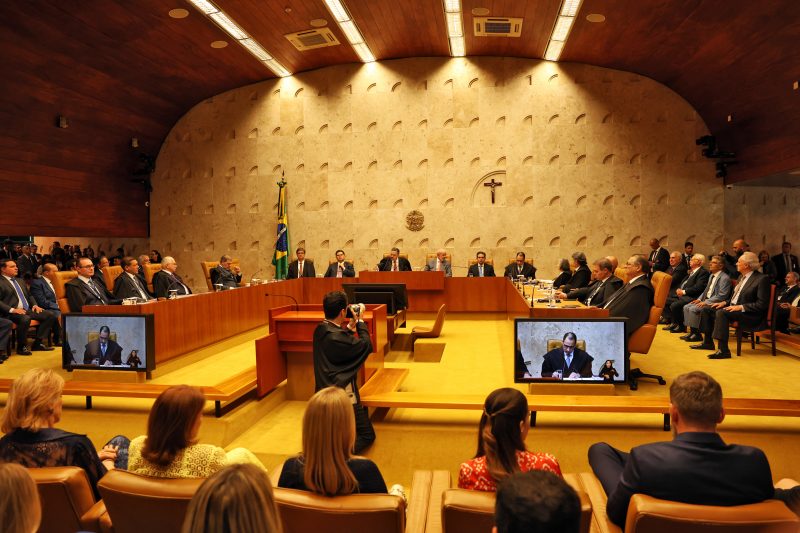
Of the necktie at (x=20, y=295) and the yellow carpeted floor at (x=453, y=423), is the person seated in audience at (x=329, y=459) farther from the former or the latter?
the necktie at (x=20, y=295)

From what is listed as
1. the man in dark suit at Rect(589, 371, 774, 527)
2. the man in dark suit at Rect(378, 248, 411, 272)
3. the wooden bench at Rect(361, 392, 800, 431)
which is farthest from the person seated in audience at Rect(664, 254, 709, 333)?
the man in dark suit at Rect(589, 371, 774, 527)

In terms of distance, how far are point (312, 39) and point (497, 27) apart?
3291 mm

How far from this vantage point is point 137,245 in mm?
14008

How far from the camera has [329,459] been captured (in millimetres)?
1897

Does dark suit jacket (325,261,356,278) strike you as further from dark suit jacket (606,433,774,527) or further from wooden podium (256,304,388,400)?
dark suit jacket (606,433,774,527)

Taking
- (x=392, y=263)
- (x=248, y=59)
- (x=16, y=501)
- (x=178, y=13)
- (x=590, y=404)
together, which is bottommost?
(x=590, y=404)

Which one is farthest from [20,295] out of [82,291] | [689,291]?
[689,291]

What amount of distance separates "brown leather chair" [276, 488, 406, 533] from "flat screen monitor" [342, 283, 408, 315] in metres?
5.33

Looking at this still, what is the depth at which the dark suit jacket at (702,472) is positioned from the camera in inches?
73.7

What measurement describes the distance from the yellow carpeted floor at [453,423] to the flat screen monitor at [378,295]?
1.19m

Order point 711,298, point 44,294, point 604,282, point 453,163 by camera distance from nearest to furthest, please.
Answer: point 604,282, point 711,298, point 44,294, point 453,163

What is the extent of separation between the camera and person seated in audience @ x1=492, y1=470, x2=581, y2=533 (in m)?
1.14

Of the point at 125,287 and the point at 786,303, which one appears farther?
the point at 125,287

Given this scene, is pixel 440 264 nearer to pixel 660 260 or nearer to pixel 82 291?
pixel 660 260
